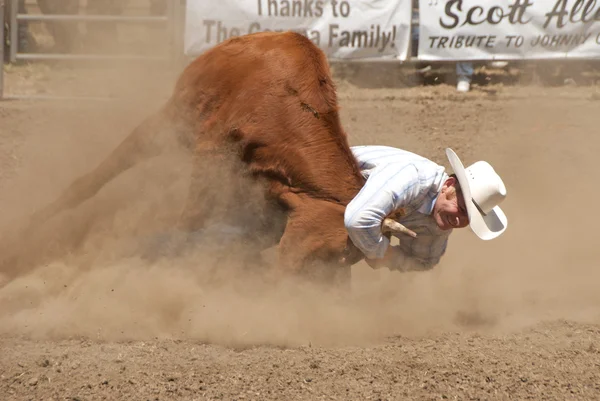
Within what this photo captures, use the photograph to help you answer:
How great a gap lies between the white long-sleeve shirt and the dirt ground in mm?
394

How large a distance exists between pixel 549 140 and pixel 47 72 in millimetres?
6564

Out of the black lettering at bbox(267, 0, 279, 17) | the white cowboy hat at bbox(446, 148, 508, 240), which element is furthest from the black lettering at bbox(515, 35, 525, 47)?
the white cowboy hat at bbox(446, 148, 508, 240)

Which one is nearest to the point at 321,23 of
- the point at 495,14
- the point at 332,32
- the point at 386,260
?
the point at 332,32

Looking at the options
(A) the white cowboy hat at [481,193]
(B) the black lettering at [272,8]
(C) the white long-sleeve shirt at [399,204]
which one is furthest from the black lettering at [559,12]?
(A) the white cowboy hat at [481,193]

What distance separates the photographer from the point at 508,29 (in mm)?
9805

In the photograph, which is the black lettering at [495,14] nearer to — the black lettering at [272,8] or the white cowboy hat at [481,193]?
the black lettering at [272,8]

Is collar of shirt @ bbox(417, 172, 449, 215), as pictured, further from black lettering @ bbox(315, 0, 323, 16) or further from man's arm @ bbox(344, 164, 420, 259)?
black lettering @ bbox(315, 0, 323, 16)

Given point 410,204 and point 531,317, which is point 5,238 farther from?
point 531,317

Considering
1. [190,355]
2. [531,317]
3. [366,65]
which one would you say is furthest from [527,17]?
[190,355]

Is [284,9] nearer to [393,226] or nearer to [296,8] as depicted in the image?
[296,8]

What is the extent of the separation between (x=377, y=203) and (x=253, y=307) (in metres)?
0.99

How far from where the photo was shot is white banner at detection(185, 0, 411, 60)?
9.38 metres

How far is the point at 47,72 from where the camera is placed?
398 inches

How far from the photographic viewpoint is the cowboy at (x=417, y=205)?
404cm
